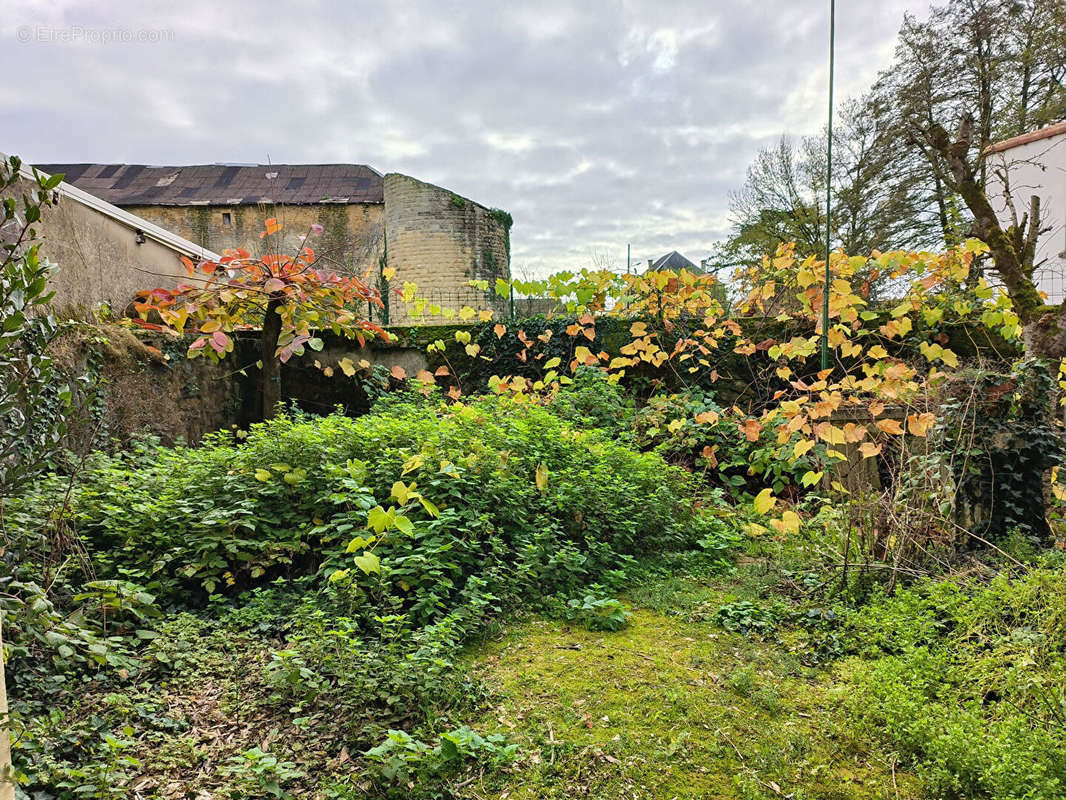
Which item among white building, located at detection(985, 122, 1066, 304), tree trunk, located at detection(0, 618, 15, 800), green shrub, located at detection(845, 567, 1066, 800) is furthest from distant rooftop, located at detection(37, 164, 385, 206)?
tree trunk, located at detection(0, 618, 15, 800)

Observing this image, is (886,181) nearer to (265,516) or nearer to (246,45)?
(246,45)

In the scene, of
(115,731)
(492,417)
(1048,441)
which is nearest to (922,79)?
(1048,441)

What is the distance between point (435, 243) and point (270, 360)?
26.6ft

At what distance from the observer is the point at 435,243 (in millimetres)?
13023

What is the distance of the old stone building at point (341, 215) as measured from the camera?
13.0 metres

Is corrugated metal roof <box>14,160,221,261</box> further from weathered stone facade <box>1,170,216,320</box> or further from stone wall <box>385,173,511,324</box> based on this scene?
stone wall <box>385,173,511,324</box>

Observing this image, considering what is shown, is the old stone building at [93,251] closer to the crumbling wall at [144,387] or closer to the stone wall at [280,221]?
the crumbling wall at [144,387]

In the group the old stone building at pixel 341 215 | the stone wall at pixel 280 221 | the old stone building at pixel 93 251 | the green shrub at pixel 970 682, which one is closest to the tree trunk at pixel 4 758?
the green shrub at pixel 970 682

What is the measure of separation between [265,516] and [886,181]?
13358mm

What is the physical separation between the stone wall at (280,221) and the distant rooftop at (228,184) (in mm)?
195

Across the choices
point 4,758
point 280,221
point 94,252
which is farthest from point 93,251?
point 280,221

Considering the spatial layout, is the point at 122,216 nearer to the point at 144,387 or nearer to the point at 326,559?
the point at 144,387

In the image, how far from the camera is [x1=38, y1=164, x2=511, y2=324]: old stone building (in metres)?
13.0

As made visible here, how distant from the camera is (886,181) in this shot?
12039mm
